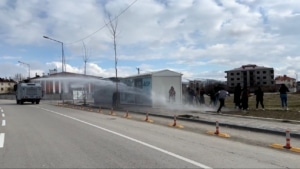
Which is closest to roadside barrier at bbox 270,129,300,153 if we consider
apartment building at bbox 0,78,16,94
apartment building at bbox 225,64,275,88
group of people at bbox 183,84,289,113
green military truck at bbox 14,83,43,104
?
group of people at bbox 183,84,289,113

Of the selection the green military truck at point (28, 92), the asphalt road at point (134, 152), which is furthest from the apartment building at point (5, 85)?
the asphalt road at point (134, 152)

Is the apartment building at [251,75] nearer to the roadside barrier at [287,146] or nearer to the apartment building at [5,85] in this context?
the apartment building at [5,85]

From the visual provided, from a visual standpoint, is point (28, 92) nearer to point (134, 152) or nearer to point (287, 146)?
point (134, 152)

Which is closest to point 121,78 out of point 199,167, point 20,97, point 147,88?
point 147,88

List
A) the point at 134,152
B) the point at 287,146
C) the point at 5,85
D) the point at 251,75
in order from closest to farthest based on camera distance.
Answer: the point at 134,152 < the point at 287,146 < the point at 251,75 < the point at 5,85

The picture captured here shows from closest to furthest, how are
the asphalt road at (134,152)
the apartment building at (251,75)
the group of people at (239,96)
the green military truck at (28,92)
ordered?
the asphalt road at (134,152) → the group of people at (239,96) → the green military truck at (28,92) → the apartment building at (251,75)

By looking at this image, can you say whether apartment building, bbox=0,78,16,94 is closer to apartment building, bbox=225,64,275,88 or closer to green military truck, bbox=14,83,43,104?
apartment building, bbox=225,64,275,88

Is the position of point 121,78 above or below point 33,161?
above

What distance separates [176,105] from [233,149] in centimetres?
2234

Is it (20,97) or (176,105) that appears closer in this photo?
(176,105)

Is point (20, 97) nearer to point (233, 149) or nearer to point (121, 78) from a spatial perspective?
point (121, 78)

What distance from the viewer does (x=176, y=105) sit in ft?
109

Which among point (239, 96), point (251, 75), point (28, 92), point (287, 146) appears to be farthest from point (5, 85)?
point (287, 146)

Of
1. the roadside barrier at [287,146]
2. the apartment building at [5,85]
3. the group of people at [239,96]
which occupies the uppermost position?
the apartment building at [5,85]
